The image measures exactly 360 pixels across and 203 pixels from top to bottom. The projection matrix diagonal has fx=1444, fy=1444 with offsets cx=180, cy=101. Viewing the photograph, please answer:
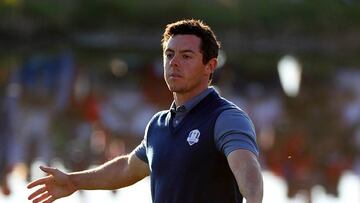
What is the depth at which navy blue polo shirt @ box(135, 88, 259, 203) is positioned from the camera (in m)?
5.88

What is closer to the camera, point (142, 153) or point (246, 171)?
point (246, 171)

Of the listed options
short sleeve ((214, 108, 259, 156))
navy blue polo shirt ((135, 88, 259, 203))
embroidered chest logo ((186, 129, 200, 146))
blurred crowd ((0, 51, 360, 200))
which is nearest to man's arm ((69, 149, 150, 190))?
navy blue polo shirt ((135, 88, 259, 203))

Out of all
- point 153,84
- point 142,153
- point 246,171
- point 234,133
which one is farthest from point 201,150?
point 153,84

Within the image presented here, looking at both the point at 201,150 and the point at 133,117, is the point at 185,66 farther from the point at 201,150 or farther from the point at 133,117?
the point at 133,117

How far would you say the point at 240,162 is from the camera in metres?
5.72

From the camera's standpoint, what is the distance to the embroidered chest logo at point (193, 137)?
19.8 feet

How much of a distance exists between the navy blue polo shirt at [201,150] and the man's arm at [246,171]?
1.6 inches

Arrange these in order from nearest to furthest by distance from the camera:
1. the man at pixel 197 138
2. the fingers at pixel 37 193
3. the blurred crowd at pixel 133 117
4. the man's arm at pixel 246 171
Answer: the man's arm at pixel 246 171 < the man at pixel 197 138 < the fingers at pixel 37 193 < the blurred crowd at pixel 133 117

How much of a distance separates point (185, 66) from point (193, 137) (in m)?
0.35

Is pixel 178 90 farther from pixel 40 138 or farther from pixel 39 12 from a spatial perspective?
pixel 39 12

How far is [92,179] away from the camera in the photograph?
6.95 metres

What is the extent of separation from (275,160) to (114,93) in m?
11.3

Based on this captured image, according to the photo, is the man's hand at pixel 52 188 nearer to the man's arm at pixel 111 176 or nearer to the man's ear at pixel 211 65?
the man's arm at pixel 111 176

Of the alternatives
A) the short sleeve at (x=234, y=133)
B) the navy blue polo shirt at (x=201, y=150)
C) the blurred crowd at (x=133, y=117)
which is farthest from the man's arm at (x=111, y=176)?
the blurred crowd at (x=133, y=117)
